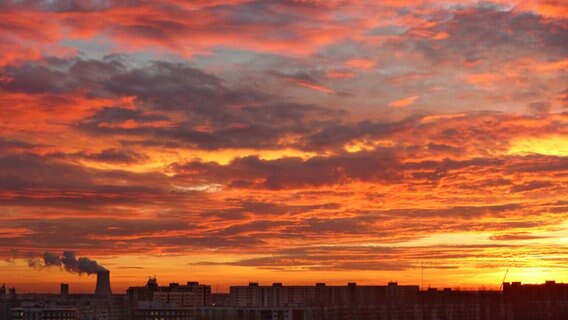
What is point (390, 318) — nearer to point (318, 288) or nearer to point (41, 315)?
point (318, 288)

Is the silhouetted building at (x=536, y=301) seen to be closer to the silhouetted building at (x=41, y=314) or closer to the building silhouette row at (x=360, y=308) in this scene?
the building silhouette row at (x=360, y=308)

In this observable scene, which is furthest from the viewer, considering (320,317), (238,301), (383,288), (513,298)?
(238,301)

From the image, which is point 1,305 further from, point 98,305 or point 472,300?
point 472,300

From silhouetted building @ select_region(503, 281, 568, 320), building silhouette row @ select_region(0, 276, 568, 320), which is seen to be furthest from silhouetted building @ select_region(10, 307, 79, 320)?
silhouetted building @ select_region(503, 281, 568, 320)

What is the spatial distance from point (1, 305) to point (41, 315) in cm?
2403

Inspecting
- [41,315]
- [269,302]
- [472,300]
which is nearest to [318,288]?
[269,302]

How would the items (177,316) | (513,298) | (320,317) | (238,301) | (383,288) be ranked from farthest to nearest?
(238,301)
(383,288)
(513,298)
(177,316)
(320,317)

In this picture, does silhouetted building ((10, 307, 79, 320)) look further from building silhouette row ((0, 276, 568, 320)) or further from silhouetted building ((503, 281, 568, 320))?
silhouetted building ((503, 281, 568, 320))

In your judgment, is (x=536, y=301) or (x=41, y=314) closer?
(x=41, y=314)

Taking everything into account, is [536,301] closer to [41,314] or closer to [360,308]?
[360,308]

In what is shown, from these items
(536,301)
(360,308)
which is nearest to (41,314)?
(360,308)

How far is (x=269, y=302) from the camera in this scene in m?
188

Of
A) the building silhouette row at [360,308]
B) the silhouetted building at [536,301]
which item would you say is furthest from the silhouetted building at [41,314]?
the silhouetted building at [536,301]

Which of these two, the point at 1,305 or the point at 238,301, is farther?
the point at 238,301
